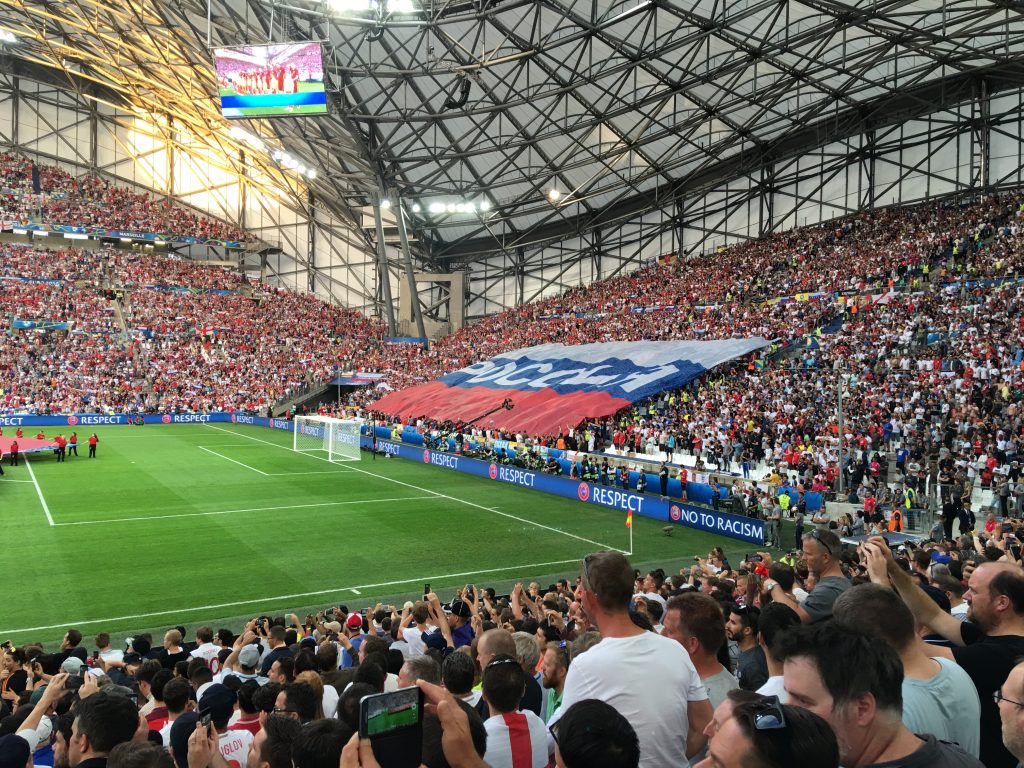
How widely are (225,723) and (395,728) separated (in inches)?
159

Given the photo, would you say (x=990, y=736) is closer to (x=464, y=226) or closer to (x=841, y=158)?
(x=841, y=158)

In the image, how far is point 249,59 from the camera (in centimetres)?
3809

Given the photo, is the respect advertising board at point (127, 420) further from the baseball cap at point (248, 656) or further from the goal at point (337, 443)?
the baseball cap at point (248, 656)

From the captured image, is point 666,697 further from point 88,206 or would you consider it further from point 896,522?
point 88,206

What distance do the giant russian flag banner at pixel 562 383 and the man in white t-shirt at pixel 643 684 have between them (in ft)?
105

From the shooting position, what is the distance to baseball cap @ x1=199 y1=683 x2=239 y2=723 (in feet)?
20.9

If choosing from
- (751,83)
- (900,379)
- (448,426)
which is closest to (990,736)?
(900,379)

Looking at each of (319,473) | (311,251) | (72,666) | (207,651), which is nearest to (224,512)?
(319,473)

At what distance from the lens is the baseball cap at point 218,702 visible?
6.37 meters

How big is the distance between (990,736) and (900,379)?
29299 millimetres

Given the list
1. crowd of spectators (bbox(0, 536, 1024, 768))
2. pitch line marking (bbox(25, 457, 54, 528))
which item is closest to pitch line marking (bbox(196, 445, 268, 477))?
pitch line marking (bbox(25, 457, 54, 528))

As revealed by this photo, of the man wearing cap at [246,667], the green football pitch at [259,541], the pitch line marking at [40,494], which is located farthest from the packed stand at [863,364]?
the man wearing cap at [246,667]

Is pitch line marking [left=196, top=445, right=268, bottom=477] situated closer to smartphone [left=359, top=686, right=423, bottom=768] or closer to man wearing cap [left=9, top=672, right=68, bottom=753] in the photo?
man wearing cap [left=9, top=672, right=68, bottom=753]

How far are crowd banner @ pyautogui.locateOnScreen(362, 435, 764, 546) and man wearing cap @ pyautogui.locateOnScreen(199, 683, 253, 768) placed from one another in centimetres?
1666
